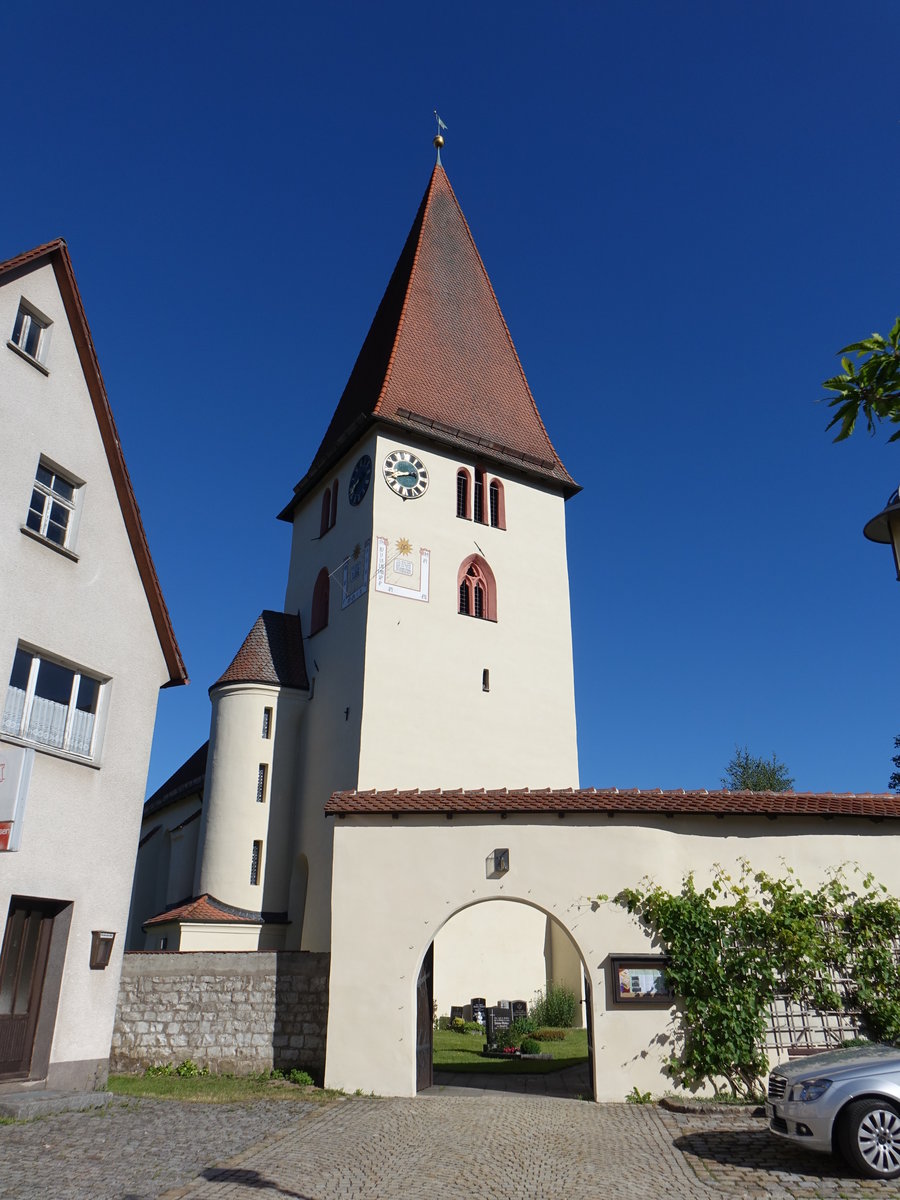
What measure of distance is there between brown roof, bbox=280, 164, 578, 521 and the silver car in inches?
824

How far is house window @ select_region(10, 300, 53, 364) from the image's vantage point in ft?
42.0

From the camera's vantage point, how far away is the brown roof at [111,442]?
44.2ft

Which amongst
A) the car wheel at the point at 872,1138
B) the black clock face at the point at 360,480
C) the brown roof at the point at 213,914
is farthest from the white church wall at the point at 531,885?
the black clock face at the point at 360,480

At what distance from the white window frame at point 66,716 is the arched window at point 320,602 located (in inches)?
558

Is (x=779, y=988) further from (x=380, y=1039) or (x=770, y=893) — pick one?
(x=380, y=1039)

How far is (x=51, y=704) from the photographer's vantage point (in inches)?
481

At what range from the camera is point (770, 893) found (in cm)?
1247

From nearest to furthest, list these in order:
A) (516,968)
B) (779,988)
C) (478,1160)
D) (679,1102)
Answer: (478,1160) < (679,1102) < (779,988) < (516,968)

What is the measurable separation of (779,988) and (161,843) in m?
25.8

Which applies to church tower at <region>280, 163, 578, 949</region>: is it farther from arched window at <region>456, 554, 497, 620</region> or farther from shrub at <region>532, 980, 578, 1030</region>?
shrub at <region>532, 980, 578, 1030</region>

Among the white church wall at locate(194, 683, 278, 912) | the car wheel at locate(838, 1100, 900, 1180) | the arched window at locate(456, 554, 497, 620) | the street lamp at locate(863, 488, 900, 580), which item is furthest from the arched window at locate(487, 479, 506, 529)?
the street lamp at locate(863, 488, 900, 580)

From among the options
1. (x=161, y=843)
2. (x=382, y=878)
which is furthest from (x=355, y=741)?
(x=161, y=843)

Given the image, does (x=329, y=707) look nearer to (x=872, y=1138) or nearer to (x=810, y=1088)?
(x=810, y=1088)

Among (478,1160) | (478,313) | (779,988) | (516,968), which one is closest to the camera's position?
(478,1160)
